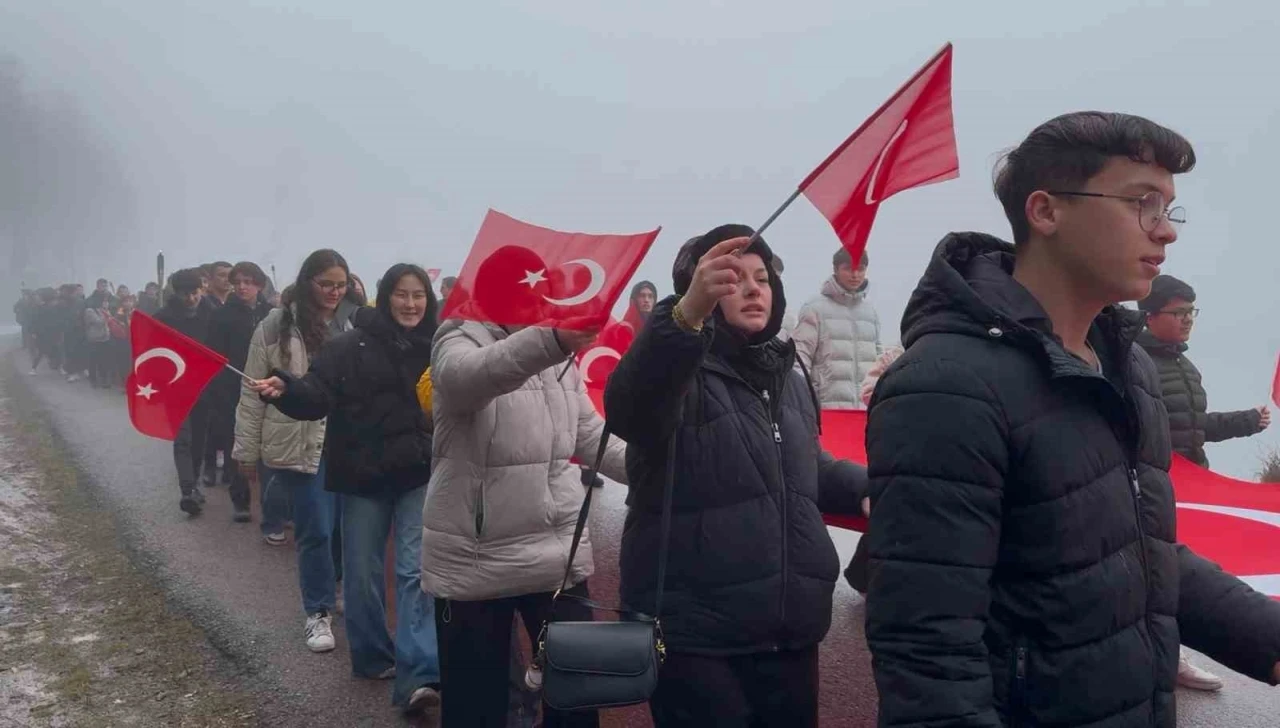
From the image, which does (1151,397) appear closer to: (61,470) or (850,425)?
(850,425)

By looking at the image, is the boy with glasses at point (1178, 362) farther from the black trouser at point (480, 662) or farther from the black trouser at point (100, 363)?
the black trouser at point (100, 363)

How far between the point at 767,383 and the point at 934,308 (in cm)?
94

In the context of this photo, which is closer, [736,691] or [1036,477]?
[1036,477]

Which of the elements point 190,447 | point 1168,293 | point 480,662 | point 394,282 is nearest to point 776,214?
point 480,662

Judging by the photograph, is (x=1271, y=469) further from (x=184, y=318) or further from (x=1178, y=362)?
(x=184, y=318)

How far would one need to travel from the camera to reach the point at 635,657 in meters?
2.43

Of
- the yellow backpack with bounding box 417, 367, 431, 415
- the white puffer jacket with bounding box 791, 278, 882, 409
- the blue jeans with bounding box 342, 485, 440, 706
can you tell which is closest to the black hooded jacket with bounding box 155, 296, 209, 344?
the blue jeans with bounding box 342, 485, 440, 706

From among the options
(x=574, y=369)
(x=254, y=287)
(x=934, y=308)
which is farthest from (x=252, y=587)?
(x=934, y=308)

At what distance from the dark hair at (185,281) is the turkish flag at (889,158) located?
8419 millimetres

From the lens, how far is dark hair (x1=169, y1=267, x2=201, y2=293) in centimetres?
932

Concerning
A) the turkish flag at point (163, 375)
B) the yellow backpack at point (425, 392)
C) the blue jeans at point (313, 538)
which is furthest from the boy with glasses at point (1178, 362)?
the turkish flag at point (163, 375)

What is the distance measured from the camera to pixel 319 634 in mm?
5168

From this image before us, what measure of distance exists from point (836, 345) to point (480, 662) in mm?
4483

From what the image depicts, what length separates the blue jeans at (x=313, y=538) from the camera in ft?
17.5
